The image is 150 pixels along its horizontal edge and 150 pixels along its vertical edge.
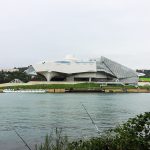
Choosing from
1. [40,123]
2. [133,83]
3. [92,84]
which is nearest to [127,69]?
[133,83]

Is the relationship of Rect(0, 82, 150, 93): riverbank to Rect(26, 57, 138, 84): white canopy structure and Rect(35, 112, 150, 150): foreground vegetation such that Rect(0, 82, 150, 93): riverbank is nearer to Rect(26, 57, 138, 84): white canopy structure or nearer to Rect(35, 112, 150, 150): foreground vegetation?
Rect(26, 57, 138, 84): white canopy structure

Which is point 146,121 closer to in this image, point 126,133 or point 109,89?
point 126,133

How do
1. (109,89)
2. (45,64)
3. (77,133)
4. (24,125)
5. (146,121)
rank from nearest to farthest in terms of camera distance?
(146,121)
(77,133)
(24,125)
(109,89)
(45,64)

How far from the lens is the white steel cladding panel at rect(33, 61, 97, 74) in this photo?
427ft

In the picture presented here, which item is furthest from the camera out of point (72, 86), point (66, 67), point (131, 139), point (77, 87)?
point (66, 67)

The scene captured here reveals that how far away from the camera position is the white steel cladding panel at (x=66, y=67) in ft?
427

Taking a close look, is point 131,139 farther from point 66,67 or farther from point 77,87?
point 66,67

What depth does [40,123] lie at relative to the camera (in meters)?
30.1

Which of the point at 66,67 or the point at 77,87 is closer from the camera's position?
the point at 77,87

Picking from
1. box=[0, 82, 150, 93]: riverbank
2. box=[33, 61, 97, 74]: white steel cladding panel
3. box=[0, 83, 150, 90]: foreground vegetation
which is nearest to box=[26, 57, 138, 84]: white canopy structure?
box=[33, 61, 97, 74]: white steel cladding panel

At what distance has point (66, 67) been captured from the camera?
131 metres

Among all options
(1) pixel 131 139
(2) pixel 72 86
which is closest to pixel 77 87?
(2) pixel 72 86

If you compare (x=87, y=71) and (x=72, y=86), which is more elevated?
(x=87, y=71)

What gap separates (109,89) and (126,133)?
110 meters
